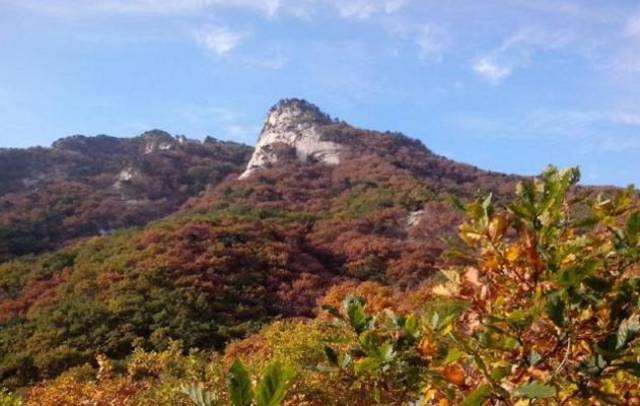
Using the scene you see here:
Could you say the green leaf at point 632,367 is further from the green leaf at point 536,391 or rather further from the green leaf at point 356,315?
the green leaf at point 356,315

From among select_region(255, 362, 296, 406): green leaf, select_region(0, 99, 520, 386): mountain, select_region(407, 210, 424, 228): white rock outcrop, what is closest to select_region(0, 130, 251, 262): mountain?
select_region(0, 99, 520, 386): mountain

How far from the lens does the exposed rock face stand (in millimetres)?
42409

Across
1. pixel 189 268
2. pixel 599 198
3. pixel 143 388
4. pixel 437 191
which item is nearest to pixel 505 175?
pixel 437 191

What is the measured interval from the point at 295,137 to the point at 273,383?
147 feet

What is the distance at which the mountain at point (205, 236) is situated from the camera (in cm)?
1647

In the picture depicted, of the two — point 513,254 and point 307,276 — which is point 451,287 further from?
point 307,276

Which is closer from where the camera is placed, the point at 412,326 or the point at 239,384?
the point at 239,384

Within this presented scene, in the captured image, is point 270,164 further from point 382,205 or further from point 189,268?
point 189,268

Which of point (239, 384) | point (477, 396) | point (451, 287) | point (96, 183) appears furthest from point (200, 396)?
point (96, 183)

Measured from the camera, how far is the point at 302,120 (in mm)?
48625

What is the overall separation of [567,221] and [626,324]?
0.38 m

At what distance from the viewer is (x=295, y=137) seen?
45.5 metres

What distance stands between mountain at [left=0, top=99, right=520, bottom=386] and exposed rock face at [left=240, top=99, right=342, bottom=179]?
6.1 inches

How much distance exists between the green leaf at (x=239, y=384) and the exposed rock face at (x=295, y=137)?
39.0 meters
